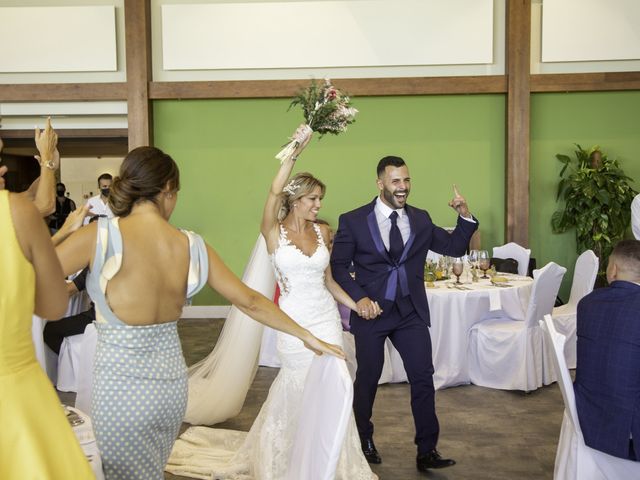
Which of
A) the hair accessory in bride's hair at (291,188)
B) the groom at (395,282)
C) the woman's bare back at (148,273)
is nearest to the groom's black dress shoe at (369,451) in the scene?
the groom at (395,282)

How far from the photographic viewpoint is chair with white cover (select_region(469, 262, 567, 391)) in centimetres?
542

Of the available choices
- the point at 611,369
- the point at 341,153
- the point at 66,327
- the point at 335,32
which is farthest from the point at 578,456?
the point at 335,32

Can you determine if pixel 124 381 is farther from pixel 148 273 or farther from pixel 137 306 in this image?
pixel 148 273

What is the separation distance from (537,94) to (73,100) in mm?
5957

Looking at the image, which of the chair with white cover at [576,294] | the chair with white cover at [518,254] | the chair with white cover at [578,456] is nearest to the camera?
the chair with white cover at [578,456]

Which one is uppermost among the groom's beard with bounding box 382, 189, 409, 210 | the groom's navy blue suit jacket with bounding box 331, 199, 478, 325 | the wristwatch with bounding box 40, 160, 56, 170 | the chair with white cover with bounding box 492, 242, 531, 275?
the wristwatch with bounding box 40, 160, 56, 170

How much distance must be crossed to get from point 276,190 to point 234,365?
5.82 feet

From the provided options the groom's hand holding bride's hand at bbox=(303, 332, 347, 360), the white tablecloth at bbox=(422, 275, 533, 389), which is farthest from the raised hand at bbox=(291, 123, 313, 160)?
the white tablecloth at bbox=(422, 275, 533, 389)

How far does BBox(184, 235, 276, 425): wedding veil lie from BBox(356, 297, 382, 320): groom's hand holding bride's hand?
1.12 metres

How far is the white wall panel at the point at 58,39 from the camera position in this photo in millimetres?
8844

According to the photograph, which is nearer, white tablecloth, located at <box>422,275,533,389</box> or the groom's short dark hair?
the groom's short dark hair

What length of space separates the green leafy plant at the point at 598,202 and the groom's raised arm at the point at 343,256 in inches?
207

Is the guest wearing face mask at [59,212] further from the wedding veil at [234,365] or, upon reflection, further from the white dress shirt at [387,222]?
the white dress shirt at [387,222]

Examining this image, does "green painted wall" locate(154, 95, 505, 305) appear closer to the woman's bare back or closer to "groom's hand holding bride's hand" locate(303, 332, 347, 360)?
"groom's hand holding bride's hand" locate(303, 332, 347, 360)
